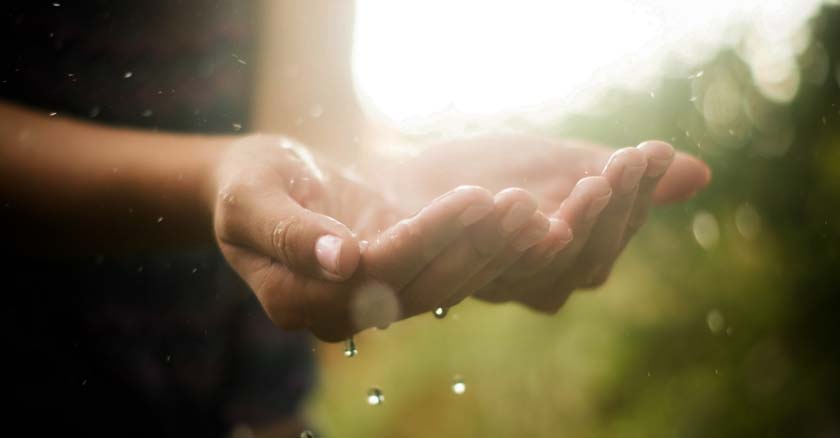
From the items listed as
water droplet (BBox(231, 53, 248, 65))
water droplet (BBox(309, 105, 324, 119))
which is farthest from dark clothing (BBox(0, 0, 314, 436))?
water droplet (BBox(309, 105, 324, 119))

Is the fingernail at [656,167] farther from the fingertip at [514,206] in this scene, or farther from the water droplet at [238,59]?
the water droplet at [238,59]

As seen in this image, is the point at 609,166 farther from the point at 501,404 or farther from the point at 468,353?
the point at 468,353

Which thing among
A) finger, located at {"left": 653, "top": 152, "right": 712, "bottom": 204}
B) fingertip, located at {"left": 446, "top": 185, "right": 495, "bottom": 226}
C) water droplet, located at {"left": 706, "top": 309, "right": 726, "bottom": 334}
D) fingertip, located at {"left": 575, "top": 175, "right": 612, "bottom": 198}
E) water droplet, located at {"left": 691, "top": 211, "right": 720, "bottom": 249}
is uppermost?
fingertip, located at {"left": 446, "top": 185, "right": 495, "bottom": 226}

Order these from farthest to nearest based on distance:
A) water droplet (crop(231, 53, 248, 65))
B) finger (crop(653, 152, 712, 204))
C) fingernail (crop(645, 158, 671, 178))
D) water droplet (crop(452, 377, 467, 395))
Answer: water droplet (crop(452, 377, 467, 395))
water droplet (crop(231, 53, 248, 65))
finger (crop(653, 152, 712, 204))
fingernail (crop(645, 158, 671, 178))

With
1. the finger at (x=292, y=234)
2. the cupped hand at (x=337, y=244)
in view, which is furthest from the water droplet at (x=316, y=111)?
the finger at (x=292, y=234)

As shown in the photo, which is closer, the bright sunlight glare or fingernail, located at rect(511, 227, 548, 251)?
fingernail, located at rect(511, 227, 548, 251)

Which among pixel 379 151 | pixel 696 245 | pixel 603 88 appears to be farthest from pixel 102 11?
pixel 696 245

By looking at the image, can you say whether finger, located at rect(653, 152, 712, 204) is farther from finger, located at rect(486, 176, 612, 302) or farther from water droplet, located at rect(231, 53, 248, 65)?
water droplet, located at rect(231, 53, 248, 65)

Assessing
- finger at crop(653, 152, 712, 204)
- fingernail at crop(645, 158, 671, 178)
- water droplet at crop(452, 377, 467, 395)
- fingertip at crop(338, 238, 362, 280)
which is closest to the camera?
fingertip at crop(338, 238, 362, 280)
